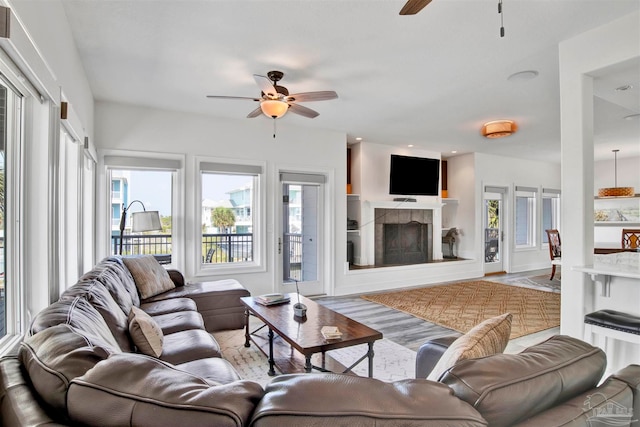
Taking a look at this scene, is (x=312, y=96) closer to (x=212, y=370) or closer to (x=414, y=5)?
(x=414, y=5)

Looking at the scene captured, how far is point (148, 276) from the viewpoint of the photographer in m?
3.52

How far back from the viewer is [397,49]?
2809 millimetres

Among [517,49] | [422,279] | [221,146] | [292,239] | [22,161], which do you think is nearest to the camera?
[22,161]

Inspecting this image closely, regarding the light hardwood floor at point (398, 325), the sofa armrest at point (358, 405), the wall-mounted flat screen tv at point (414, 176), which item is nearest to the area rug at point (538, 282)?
the wall-mounted flat screen tv at point (414, 176)

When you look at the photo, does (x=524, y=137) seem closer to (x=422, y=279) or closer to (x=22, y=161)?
(x=422, y=279)

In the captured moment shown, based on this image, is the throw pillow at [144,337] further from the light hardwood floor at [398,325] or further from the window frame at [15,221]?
the light hardwood floor at [398,325]

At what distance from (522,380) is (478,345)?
14.5 inches

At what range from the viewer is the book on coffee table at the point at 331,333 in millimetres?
2248

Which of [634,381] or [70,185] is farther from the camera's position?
[70,185]

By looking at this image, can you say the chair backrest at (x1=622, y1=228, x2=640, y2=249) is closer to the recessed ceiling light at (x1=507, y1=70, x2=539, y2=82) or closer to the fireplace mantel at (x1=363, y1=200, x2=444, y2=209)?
the fireplace mantel at (x1=363, y1=200, x2=444, y2=209)

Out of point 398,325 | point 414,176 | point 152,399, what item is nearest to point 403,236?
point 414,176

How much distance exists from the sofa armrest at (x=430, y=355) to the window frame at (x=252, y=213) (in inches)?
138

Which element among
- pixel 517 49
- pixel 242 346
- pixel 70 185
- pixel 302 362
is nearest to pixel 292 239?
pixel 242 346

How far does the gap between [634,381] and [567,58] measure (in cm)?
256
